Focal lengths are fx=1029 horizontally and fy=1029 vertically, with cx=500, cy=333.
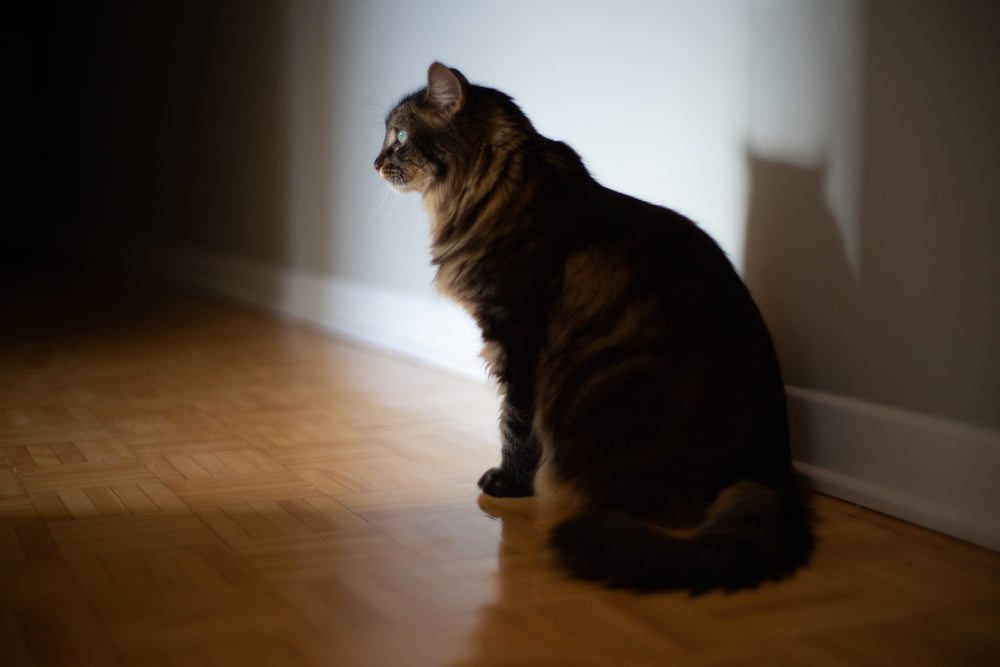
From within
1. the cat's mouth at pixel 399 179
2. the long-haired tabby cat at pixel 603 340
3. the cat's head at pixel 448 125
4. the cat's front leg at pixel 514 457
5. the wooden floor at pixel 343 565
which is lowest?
the wooden floor at pixel 343 565

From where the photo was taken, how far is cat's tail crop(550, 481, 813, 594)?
134cm

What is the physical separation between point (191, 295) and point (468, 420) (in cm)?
229

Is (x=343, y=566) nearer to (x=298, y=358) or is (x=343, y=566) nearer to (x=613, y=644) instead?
(x=613, y=644)

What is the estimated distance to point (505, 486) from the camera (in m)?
1.87

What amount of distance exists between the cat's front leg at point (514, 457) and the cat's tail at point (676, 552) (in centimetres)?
39

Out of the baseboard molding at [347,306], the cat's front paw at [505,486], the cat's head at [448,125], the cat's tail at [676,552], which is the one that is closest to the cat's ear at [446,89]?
the cat's head at [448,125]

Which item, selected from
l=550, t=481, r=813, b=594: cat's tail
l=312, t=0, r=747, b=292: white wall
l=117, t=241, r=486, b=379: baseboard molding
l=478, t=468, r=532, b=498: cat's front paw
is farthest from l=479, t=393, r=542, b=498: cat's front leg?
l=117, t=241, r=486, b=379: baseboard molding

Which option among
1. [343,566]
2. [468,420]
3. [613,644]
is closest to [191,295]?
[468,420]

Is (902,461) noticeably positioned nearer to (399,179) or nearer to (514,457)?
(514,457)

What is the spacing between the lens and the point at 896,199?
1781mm

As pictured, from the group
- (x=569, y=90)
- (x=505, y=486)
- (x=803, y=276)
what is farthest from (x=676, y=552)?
(x=569, y=90)

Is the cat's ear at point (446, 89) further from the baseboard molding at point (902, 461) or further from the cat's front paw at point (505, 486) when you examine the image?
the baseboard molding at point (902, 461)

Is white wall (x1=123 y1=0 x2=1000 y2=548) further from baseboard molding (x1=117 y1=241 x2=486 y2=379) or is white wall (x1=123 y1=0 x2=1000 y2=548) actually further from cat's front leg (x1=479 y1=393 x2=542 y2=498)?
baseboard molding (x1=117 y1=241 x2=486 y2=379)

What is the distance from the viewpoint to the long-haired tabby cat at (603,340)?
5.32 ft
